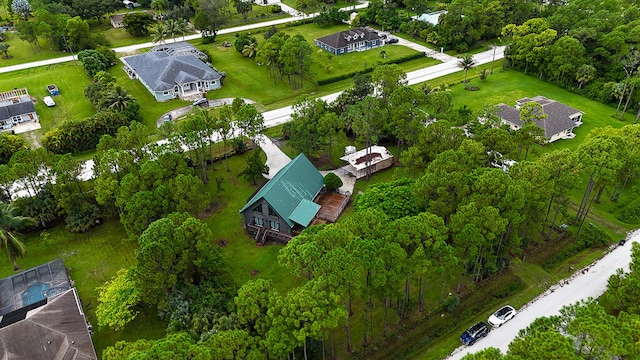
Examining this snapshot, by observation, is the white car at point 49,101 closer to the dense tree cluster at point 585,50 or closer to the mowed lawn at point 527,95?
the mowed lawn at point 527,95

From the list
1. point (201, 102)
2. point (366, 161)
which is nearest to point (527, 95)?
point (366, 161)

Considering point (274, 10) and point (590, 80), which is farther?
point (274, 10)

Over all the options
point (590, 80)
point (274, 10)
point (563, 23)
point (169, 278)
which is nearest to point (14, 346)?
point (169, 278)

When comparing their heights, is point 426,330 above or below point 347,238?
below

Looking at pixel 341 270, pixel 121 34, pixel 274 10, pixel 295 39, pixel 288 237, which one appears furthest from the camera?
pixel 274 10

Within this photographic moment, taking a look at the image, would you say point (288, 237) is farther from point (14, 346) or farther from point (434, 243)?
point (14, 346)

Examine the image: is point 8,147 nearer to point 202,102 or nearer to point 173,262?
point 202,102

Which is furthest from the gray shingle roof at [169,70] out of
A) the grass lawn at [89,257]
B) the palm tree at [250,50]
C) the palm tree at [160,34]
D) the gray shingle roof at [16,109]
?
the grass lawn at [89,257]

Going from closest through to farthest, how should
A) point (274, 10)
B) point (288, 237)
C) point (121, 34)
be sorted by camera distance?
1. point (288, 237)
2. point (121, 34)
3. point (274, 10)
